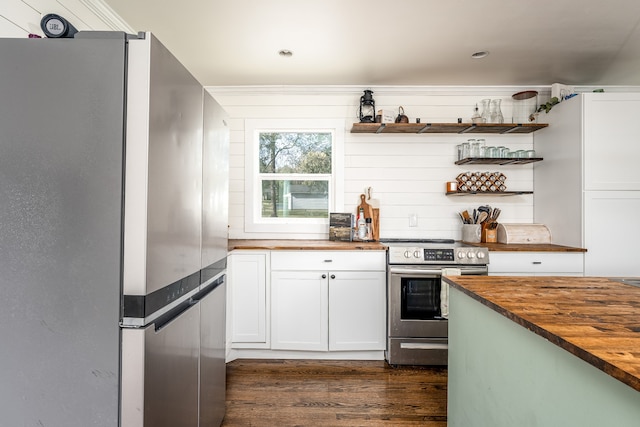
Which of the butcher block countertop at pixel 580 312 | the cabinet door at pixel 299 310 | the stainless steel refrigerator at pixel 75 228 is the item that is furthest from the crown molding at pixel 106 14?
the butcher block countertop at pixel 580 312

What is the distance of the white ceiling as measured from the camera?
196 centimetres

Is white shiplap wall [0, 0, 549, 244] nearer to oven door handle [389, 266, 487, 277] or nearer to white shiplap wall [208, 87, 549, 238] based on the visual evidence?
white shiplap wall [208, 87, 549, 238]

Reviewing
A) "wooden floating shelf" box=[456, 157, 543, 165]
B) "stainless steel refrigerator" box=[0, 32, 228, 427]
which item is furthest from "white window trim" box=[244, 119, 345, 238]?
"stainless steel refrigerator" box=[0, 32, 228, 427]

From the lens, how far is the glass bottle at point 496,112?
3006 millimetres

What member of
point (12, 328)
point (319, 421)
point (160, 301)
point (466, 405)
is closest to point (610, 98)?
point (466, 405)

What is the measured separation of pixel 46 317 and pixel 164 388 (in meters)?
0.43

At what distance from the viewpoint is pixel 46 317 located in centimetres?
95

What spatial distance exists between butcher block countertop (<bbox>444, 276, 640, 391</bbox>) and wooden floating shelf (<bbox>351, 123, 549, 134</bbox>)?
6.07ft

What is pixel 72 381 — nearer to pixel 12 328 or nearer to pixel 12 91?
pixel 12 328

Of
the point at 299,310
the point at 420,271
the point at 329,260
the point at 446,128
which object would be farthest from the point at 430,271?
the point at 446,128

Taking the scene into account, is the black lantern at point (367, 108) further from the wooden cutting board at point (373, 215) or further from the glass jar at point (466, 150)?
the glass jar at point (466, 150)

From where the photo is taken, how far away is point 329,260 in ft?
8.67

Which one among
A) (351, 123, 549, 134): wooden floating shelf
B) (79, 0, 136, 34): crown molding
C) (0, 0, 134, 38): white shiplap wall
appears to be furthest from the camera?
(351, 123, 549, 134): wooden floating shelf

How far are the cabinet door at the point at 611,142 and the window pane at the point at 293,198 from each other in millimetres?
2263
